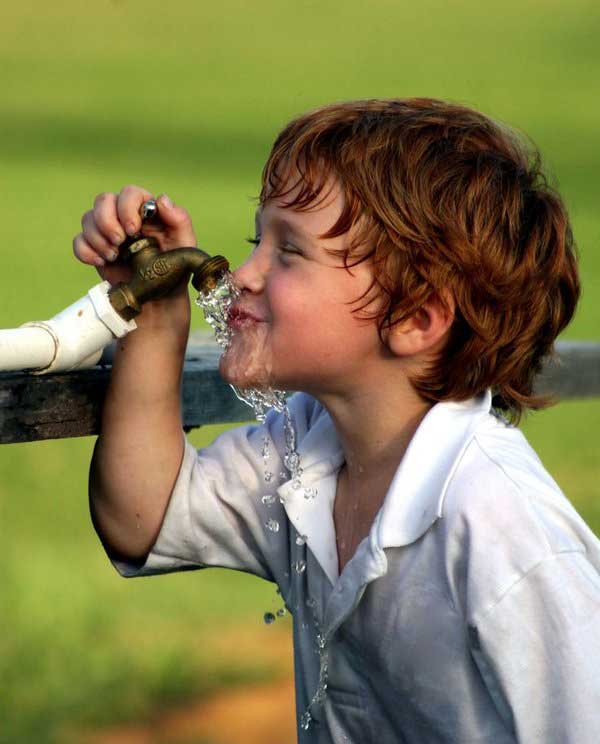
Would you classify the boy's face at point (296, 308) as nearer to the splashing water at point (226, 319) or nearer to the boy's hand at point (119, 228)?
the splashing water at point (226, 319)

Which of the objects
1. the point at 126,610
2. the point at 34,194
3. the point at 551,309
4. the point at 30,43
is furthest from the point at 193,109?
the point at 551,309

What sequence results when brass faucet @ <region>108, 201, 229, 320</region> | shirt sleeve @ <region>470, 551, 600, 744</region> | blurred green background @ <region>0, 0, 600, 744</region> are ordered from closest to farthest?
shirt sleeve @ <region>470, 551, 600, 744</region> < brass faucet @ <region>108, 201, 229, 320</region> < blurred green background @ <region>0, 0, 600, 744</region>

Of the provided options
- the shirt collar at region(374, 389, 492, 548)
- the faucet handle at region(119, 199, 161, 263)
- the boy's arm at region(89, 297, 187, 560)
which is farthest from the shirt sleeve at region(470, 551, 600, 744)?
Answer: the faucet handle at region(119, 199, 161, 263)

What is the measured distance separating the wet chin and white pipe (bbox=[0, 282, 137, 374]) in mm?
145

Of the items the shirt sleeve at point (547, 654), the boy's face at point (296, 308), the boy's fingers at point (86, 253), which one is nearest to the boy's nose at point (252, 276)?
the boy's face at point (296, 308)

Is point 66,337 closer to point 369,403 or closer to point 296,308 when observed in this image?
point 296,308

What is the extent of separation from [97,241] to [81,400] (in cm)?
23

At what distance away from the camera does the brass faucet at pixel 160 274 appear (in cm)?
181

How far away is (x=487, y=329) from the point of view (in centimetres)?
192

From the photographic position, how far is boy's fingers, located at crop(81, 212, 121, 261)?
188cm

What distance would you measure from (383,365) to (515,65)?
13.8 metres

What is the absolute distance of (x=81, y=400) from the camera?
6.03ft

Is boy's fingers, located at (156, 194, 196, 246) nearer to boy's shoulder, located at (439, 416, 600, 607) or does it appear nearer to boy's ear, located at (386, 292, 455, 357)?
boy's ear, located at (386, 292, 455, 357)

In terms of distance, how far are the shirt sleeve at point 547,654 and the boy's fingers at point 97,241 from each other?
730 millimetres
